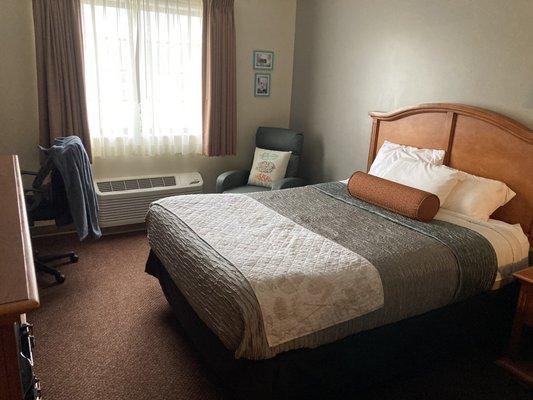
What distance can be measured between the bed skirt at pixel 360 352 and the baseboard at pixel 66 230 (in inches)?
66.2

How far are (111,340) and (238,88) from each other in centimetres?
285

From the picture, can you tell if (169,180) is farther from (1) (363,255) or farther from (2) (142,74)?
(1) (363,255)

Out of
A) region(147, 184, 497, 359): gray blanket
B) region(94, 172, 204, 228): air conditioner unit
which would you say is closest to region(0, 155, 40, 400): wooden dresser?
region(147, 184, 497, 359): gray blanket

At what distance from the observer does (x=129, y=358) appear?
221cm

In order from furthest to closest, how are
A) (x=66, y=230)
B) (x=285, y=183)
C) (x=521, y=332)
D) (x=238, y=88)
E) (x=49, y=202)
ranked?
(x=238, y=88)
(x=66, y=230)
(x=285, y=183)
(x=49, y=202)
(x=521, y=332)

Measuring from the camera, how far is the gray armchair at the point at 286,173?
3.85 m

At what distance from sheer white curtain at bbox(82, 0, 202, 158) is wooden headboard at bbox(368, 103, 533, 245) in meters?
2.03

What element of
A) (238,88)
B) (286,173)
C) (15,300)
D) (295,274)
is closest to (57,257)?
(286,173)

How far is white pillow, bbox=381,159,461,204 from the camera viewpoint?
259cm

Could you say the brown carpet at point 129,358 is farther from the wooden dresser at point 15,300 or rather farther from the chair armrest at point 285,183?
the chair armrest at point 285,183

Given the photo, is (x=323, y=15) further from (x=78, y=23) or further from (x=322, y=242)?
(x=322, y=242)

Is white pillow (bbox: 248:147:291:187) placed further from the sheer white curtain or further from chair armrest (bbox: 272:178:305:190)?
the sheer white curtain

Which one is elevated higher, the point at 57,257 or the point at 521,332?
the point at 521,332

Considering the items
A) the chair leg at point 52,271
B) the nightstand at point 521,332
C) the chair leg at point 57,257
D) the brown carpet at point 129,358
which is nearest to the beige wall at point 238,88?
the chair leg at point 57,257
